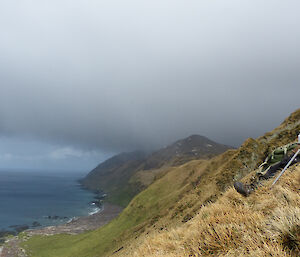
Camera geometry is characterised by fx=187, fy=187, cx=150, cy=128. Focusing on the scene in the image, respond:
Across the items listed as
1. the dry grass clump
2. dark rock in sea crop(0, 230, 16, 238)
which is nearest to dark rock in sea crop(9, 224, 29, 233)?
dark rock in sea crop(0, 230, 16, 238)

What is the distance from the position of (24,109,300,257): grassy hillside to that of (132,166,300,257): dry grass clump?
0.08 feet

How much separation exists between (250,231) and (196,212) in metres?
23.2

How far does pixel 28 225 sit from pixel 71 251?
100491 millimetres

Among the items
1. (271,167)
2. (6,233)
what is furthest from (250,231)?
(6,233)

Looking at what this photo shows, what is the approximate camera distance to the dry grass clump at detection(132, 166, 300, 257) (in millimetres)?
3604

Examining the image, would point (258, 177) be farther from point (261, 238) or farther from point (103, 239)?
point (103, 239)

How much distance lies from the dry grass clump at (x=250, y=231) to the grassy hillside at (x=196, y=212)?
23mm

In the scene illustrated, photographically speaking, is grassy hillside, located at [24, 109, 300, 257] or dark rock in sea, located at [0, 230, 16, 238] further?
dark rock in sea, located at [0, 230, 16, 238]

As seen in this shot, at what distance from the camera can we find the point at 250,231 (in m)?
4.27

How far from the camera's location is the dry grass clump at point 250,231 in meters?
3.60

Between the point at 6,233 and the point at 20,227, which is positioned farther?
the point at 20,227

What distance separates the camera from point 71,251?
70000mm

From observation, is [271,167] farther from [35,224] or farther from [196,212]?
[35,224]

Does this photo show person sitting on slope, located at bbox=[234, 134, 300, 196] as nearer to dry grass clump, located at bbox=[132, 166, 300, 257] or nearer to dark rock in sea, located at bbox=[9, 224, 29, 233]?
dry grass clump, located at bbox=[132, 166, 300, 257]
